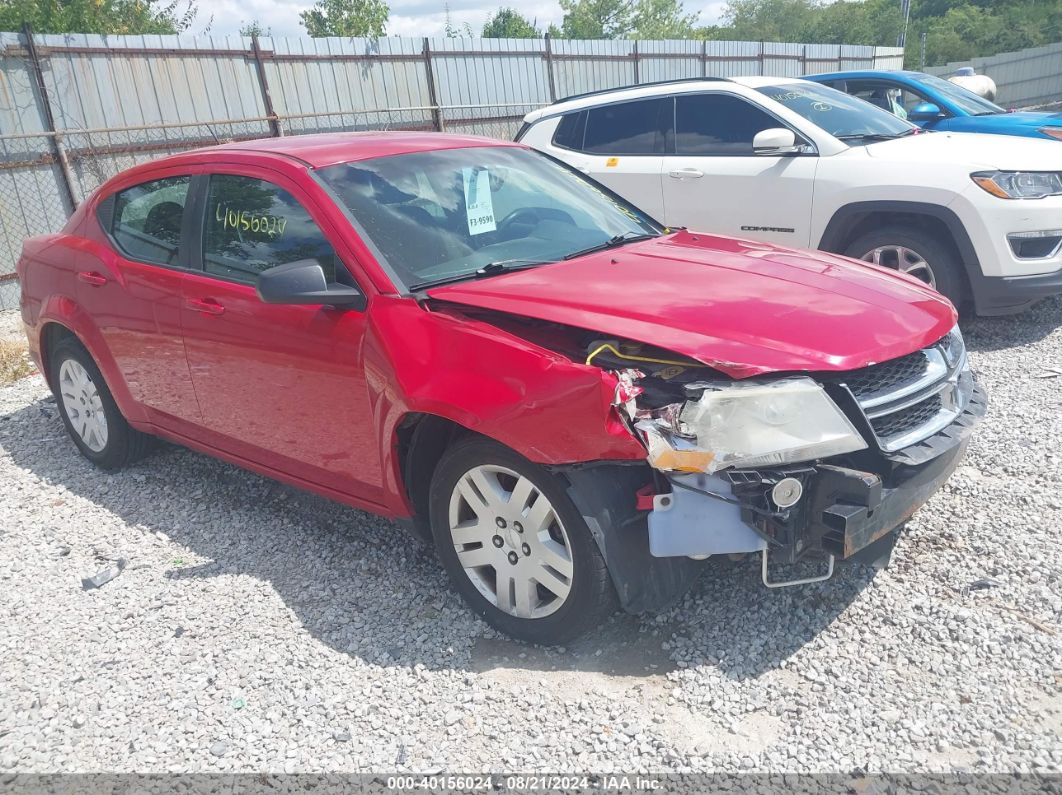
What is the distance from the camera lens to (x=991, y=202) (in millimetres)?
5453

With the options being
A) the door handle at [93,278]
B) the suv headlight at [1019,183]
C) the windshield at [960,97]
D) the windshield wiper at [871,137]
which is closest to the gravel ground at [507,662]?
the door handle at [93,278]

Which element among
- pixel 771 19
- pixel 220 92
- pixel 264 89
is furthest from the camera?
pixel 771 19

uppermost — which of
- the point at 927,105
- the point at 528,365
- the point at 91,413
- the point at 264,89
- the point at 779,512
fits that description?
the point at 264,89

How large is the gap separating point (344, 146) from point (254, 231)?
0.55 m

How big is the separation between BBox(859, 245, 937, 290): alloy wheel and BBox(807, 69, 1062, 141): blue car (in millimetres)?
4318

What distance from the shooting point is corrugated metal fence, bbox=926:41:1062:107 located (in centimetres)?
2605

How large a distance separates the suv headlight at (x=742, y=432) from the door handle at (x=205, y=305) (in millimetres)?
2119

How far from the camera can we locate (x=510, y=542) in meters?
2.92

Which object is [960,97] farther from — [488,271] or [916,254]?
[488,271]

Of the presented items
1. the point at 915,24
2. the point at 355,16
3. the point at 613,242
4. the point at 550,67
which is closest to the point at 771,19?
the point at 915,24

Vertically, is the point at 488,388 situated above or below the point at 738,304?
below

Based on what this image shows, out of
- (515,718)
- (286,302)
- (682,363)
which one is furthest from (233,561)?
(682,363)

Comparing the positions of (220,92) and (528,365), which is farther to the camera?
(220,92)

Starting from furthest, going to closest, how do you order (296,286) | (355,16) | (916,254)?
(355,16), (916,254), (296,286)
